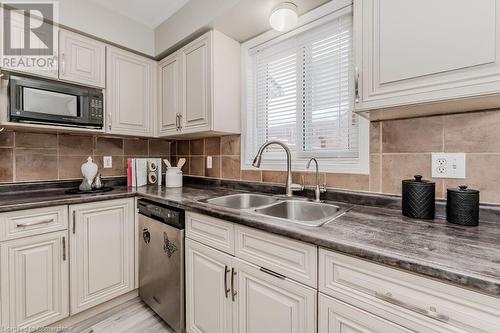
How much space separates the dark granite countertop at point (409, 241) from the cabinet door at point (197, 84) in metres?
0.86

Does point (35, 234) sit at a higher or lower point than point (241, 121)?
lower

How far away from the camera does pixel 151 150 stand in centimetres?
256

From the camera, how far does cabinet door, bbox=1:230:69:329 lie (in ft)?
4.42

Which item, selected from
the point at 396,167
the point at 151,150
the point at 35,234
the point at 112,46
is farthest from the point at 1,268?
the point at 396,167

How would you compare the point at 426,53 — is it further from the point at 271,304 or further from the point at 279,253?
the point at 271,304

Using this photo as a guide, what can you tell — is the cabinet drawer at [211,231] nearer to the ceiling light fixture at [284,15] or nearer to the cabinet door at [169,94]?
the cabinet door at [169,94]

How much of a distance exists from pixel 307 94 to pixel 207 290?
55.5 inches

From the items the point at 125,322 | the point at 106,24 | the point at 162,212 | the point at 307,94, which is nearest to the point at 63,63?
the point at 106,24

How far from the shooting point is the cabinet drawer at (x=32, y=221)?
1.34 meters

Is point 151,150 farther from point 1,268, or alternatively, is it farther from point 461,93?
point 461,93

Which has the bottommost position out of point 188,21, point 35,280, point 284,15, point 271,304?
point 35,280

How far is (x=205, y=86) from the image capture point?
1829 millimetres

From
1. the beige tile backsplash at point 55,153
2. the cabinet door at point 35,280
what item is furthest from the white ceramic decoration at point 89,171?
the cabinet door at point 35,280

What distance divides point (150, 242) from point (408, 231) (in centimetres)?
155
